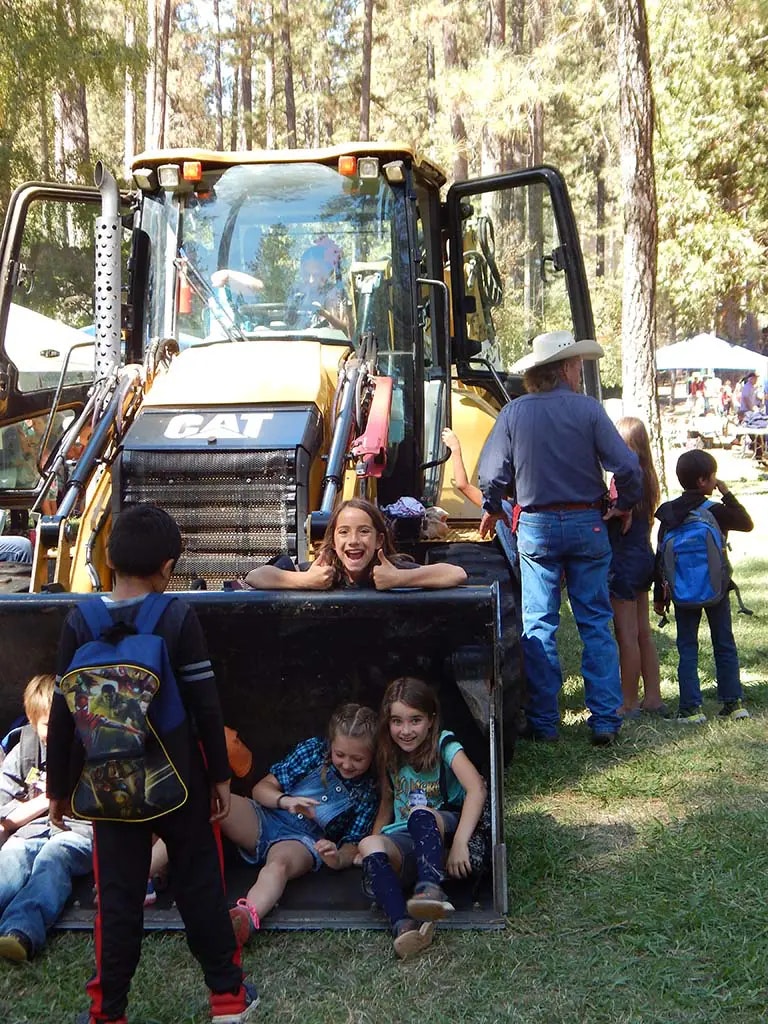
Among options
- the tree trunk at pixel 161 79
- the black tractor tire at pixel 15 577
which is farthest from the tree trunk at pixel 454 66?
the black tractor tire at pixel 15 577

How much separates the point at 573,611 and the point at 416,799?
1759 mm

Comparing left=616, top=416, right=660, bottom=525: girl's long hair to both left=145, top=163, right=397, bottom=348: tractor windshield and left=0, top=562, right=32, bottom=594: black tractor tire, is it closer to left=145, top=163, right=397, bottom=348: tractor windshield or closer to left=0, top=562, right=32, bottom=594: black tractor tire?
left=145, top=163, right=397, bottom=348: tractor windshield

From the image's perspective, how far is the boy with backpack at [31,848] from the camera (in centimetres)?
378

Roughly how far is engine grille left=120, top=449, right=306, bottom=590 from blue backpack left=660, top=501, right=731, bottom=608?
192cm

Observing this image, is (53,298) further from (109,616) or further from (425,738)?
(109,616)

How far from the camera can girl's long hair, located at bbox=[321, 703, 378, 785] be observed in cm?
438

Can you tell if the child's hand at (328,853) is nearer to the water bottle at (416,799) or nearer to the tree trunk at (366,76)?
the water bottle at (416,799)

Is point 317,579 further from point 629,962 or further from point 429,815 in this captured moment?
point 629,962

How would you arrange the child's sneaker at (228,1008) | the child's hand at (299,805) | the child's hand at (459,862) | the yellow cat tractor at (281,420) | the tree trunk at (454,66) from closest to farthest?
the child's sneaker at (228,1008) → the child's hand at (459,862) → the child's hand at (299,805) → the yellow cat tractor at (281,420) → the tree trunk at (454,66)

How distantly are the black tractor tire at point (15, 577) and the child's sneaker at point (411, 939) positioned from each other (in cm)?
275

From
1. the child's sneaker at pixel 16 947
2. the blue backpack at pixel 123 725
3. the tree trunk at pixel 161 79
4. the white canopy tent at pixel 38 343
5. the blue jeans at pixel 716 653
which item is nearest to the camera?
the blue backpack at pixel 123 725

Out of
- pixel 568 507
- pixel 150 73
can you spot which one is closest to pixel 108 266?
pixel 568 507

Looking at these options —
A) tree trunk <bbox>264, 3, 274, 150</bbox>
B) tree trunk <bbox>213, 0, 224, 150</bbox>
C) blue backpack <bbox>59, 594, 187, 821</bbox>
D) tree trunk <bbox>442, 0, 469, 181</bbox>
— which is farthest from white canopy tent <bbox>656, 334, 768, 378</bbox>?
blue backpack <bbox>59, 594, 187, 821</bbox>

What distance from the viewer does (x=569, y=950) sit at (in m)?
3.74
